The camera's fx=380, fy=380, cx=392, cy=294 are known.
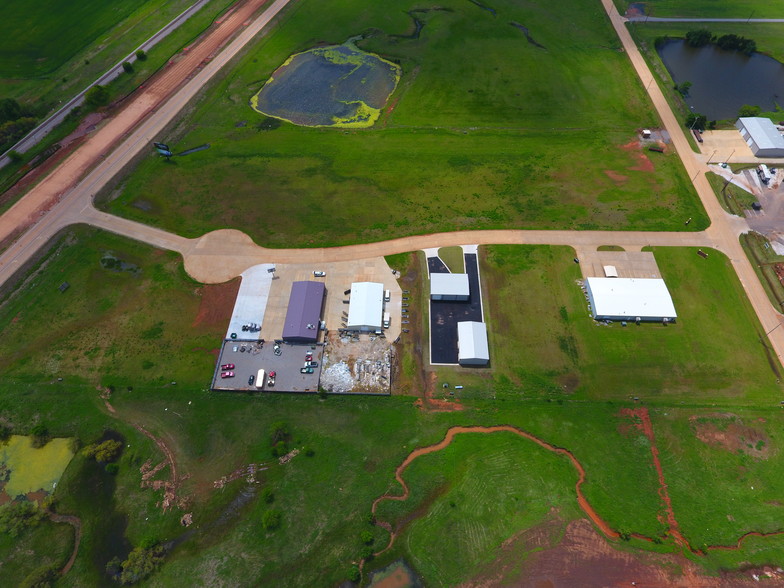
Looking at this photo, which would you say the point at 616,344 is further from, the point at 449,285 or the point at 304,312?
the point at 304,312

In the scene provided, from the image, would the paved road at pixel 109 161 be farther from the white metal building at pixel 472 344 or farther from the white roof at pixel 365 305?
the white metal building at pixel 472 344

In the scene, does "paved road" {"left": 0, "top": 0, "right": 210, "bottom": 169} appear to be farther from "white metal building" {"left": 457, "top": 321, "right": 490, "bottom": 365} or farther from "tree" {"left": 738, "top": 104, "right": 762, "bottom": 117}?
"tree" {"left": 738, "top": 104, "right": 762, "bottom": 117}

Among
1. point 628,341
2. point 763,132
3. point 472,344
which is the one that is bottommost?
point 472,344

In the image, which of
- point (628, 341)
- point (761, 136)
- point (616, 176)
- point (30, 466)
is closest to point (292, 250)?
point (30, 466)

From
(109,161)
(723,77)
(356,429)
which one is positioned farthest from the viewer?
(723,77)

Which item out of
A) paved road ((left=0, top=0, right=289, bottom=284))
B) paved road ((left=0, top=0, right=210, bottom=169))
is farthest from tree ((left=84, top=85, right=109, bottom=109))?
paved road ((left=0, top=0, right=289, bottom=284))

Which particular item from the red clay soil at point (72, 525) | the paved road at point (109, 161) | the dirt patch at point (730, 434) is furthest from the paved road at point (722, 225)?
the red clay soil at point (72, 525)

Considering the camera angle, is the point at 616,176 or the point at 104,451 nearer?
the point at 104,451
